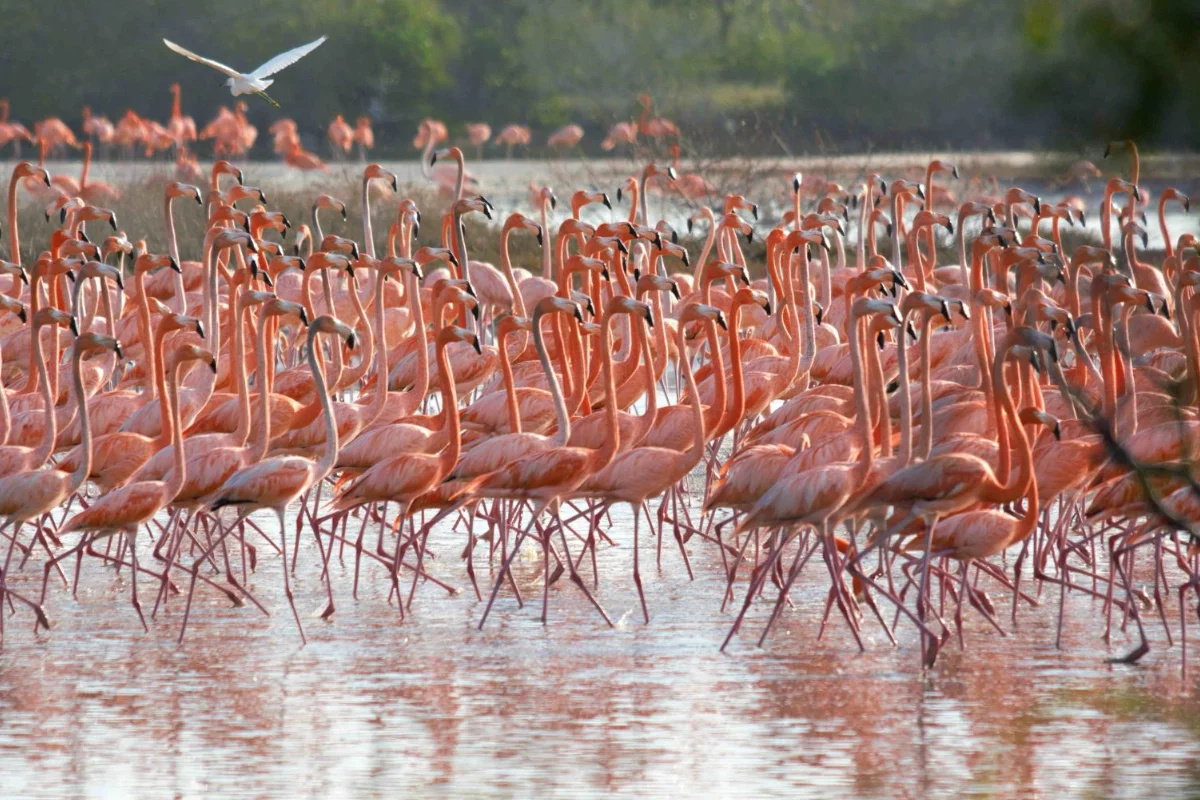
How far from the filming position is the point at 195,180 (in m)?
19.9

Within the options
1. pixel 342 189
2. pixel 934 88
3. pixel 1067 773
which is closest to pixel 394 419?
pixel 1067 773

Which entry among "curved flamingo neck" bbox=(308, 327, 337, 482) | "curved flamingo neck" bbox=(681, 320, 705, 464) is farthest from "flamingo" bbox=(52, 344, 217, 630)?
"curved flamingo neck" bbox=(681, 320, 705, 464)

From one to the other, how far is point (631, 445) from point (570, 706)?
2.07m

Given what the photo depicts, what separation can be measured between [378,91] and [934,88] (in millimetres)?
10349

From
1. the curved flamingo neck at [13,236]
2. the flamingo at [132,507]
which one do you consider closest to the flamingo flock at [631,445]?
the flamingo at [132,507]

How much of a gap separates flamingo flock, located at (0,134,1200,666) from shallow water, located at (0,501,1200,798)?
15cm

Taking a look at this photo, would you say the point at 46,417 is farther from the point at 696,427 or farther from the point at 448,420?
the point at 696,427

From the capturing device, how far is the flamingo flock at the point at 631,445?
6746 mm

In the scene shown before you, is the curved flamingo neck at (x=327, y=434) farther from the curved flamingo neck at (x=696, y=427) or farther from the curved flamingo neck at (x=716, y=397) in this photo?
the curved flamingo neck at (x=716, y=397)

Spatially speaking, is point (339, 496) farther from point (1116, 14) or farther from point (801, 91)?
point (801, 91)

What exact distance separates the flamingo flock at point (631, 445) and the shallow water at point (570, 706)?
15 cm

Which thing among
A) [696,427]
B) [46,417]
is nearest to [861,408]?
[696,427]

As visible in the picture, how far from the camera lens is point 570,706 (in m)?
5.96

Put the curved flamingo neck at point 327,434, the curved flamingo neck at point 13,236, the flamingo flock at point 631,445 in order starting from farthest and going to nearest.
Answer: the curved flamingo neck at point 13,236 < the curved flamingo neck at point 327,434 < the flamingo flock at point 631,445
